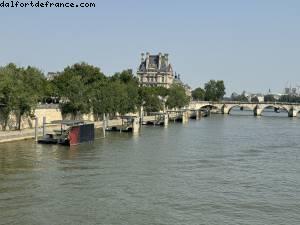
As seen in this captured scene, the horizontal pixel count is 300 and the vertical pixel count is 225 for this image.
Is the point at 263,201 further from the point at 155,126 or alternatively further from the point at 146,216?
the point at 155,126

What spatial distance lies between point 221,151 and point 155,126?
116 ft

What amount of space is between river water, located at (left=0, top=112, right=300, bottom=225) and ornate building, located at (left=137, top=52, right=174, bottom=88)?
113162 millimetres

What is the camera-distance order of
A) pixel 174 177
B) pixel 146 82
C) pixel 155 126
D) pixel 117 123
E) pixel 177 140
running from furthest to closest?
1. pixel 146 82
2. pixel 155 126
3. pixel 117 123
4. pixel 177 140
5. pixel 174 177

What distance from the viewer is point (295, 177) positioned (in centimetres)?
3169

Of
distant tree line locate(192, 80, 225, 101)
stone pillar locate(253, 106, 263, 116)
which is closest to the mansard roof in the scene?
distant tree line locate(192, 80, 225, 101)

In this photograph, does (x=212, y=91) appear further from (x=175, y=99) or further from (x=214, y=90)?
(x=175, y=99)

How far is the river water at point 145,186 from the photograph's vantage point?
21.7 metres

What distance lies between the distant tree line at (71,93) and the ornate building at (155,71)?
176 feet

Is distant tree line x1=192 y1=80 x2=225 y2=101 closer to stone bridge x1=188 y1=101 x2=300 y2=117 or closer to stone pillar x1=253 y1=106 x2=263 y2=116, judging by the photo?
stone bridge x1=188 y1=101 x2=300 y2=117

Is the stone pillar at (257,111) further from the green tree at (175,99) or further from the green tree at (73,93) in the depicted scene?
the green tree at (73,93)

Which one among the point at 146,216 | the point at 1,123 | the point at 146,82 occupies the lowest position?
the point at 146,216

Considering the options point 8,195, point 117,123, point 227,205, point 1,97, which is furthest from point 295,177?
point 117,123

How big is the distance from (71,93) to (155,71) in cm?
9264

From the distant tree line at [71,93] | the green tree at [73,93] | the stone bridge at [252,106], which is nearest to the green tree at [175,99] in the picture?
the distant tree line at [71,93]
